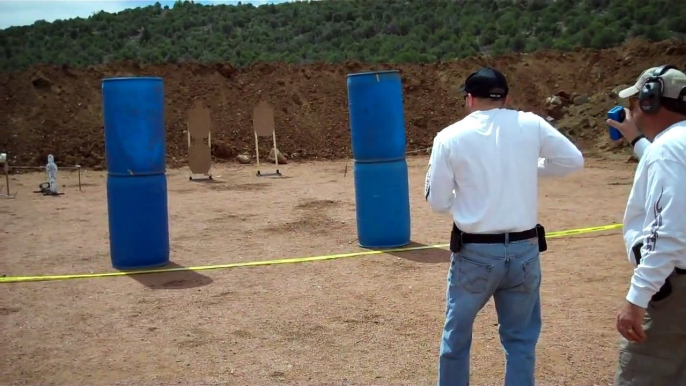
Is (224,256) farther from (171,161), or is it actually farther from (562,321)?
(171,161)

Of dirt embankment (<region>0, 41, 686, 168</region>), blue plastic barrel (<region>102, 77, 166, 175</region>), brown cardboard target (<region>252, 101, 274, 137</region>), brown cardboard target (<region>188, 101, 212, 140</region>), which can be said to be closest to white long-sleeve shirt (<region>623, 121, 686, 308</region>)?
blue plastic barrel (<region>102, 77, 166, 175</region>)

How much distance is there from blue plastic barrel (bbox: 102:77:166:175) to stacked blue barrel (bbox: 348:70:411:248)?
2.03 metres

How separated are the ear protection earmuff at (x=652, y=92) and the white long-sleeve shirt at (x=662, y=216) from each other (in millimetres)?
130

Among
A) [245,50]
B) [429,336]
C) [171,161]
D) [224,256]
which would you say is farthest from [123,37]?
[429,336]

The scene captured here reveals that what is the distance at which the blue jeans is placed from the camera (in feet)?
10.1

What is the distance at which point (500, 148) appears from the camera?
10.0ft

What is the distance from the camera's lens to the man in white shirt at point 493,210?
10.0 feet

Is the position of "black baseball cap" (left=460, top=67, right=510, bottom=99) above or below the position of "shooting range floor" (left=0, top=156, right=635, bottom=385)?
above

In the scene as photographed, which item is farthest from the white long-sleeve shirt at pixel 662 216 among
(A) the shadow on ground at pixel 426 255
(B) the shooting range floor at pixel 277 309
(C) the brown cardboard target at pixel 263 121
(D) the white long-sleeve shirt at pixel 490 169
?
(C) the brown cardboard target at pixel 263 121

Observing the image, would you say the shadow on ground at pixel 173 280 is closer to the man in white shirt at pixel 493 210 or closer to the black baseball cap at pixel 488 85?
the man in white shirt at pixel 493 210

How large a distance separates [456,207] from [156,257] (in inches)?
183

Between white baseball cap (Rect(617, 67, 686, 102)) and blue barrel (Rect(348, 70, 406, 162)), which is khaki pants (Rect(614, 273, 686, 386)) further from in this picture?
blue barrel (Rect(348, 70, 406, 162))

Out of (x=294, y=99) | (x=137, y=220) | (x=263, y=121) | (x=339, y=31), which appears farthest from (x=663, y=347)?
(x=339, y=31)

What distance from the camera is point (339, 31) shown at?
46.6 m
